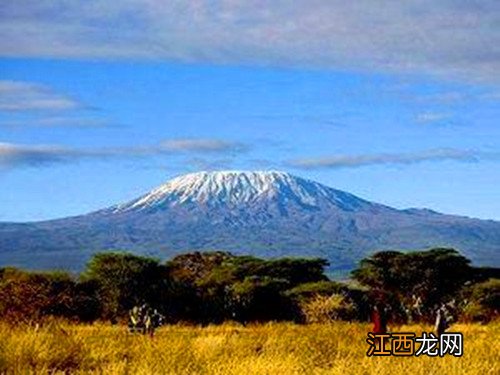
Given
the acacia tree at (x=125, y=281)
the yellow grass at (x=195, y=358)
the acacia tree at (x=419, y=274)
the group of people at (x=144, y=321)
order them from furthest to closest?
1. the acacia tree at (x=419, y=274)
2. the acacia tree at (x=125, y=281)
3. the group of people at (x=144, y=321)
4. the yellow grass at (x=195, y=358)

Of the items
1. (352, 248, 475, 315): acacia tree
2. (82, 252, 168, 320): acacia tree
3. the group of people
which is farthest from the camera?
(352, 248, 475, 315): acacia tree

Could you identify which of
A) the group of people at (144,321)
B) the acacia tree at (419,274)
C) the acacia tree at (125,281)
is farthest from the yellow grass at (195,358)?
the acacia tree at (419,274)

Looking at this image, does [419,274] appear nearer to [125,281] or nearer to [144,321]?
[125,281]

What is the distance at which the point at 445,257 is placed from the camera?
6353cm

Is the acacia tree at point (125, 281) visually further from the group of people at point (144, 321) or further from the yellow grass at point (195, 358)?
the yellow grass at point (195, 358)

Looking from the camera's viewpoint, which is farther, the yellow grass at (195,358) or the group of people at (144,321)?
the group of people at (144,321)

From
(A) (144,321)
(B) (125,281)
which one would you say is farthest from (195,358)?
(B) (125,281)

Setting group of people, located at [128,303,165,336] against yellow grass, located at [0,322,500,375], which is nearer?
yellow grass, located at [0,322,500,375]

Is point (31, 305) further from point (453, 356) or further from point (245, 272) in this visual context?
point (245, 272)

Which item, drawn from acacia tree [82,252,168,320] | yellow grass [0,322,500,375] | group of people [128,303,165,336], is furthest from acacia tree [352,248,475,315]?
yellow grass [0,322,500,375]

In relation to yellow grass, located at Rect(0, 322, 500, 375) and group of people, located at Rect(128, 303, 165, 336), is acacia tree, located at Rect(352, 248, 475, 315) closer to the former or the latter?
group of people, located at Rect(128, 303, 165, 336)

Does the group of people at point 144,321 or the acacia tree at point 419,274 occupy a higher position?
the acacia tree at point 419,274

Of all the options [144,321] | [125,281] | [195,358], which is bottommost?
[195,358]

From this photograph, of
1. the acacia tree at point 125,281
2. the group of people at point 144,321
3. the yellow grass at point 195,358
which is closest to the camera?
the yellow grass at point 195,358
